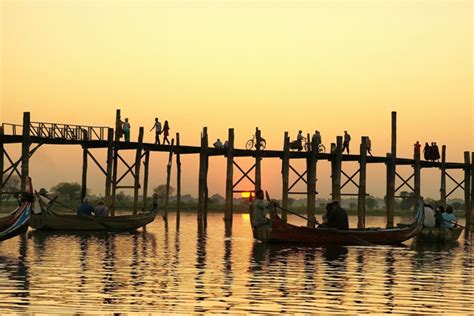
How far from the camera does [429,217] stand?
37.4 metres

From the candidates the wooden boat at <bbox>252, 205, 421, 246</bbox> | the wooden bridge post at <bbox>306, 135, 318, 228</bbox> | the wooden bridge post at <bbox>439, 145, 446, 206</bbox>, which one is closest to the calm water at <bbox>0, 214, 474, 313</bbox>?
the wooden boat at <bbox>252, 205, 421, 246</bbox>

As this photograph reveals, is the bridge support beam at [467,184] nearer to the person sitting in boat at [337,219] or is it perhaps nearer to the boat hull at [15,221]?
the person sitting in boat at [337,219]

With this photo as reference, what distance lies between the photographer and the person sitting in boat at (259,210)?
33281 mm

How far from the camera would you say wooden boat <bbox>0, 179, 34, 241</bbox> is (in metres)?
29.1

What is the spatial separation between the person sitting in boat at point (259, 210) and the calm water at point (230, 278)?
126 cm

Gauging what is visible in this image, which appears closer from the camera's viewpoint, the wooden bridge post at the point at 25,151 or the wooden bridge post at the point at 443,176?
the wooden bridge post at the point at 25,151

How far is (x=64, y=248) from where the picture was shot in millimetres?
31078

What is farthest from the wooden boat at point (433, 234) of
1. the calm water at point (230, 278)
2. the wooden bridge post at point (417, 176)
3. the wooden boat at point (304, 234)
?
the wooden bridge post at point (417, 176)

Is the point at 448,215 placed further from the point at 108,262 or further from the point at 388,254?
the point at 108,262

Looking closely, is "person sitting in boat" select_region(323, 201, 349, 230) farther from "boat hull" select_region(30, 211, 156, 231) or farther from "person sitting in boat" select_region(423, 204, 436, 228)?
"boat hull" select_region(30, 211, 156, 231)

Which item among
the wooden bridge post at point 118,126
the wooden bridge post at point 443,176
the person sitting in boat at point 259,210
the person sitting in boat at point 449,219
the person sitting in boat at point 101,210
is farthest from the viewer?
the wooden bridge post at point 443,176

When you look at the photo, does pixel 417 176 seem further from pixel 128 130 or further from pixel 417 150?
pixel 128 130

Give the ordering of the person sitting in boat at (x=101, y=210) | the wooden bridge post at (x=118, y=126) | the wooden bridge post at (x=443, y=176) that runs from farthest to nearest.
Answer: the wooden bridge post at (x=443, y=176) < the wooden bridge post at (x=118, y=126) < the person sitting in boat at (x=101, y=210)

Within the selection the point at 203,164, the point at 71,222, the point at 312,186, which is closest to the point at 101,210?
the point at 71,222
